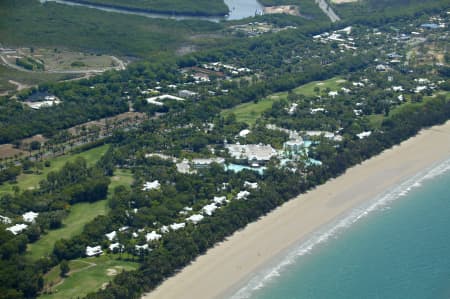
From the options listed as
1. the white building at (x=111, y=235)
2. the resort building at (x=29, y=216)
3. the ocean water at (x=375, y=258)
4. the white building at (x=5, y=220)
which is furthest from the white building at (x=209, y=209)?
the white building at (x=5, y=220)

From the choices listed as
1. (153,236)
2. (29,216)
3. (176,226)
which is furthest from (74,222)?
(176,226)

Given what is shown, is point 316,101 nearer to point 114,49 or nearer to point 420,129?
point 420,129

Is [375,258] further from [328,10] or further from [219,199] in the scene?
[328,10]

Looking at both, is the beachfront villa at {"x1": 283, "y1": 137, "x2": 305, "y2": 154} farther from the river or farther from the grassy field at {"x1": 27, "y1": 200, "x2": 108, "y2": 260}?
the river

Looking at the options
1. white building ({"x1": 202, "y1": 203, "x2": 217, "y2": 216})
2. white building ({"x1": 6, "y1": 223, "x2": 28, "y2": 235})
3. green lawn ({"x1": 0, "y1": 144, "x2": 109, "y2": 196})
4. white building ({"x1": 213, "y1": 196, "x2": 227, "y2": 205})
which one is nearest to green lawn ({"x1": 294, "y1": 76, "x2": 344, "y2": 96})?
green lawn ({"x1": 0, "y1": 144, "x2": 109, "y2": 196})

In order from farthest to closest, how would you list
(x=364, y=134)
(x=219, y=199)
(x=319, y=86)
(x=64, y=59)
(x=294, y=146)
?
(x=64, y=59), (x=319, y=86), (x=364, y=134), (x=294, y=146), (x=219, y=199)

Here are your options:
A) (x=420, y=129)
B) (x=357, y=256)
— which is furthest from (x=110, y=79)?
(x=357, y=256)

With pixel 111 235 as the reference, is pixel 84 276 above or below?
below
